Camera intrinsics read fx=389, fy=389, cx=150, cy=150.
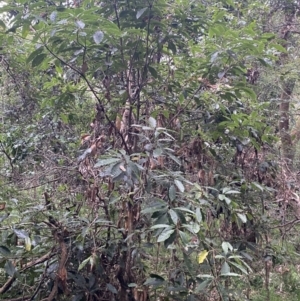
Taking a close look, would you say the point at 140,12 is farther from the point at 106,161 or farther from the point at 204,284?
the point at 204,284

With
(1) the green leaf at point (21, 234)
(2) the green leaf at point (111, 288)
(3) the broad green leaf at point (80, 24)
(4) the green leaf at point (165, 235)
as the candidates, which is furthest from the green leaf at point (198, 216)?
(3) the broad green leaf at point (80, 24)

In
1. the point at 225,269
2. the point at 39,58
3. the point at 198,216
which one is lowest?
the point at 225,269

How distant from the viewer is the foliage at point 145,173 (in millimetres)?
1542

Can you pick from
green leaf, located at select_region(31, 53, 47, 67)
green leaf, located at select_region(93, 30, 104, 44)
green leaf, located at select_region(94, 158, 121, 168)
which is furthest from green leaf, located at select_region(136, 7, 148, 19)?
green leaf, located at select_region(94, 158, 121, 168)

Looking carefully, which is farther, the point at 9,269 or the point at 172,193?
the point at 9,269

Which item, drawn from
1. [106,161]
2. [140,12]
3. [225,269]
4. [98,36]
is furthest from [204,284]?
[140,12]

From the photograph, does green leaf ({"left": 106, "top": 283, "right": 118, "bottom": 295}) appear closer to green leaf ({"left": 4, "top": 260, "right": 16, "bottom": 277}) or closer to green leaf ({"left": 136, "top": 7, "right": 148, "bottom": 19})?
green leaf ({"left": 4, "top": 260, "right": 16, "bottom": 277})

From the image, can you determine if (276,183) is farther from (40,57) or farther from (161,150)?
(40,57)

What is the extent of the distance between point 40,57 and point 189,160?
2.90ft

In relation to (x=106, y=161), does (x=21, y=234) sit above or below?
below

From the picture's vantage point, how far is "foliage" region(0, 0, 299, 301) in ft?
5.06

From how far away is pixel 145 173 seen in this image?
1.57 meters

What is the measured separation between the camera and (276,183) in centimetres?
236

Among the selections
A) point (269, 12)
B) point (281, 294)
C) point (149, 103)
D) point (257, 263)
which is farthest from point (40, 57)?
point (269, 12)
